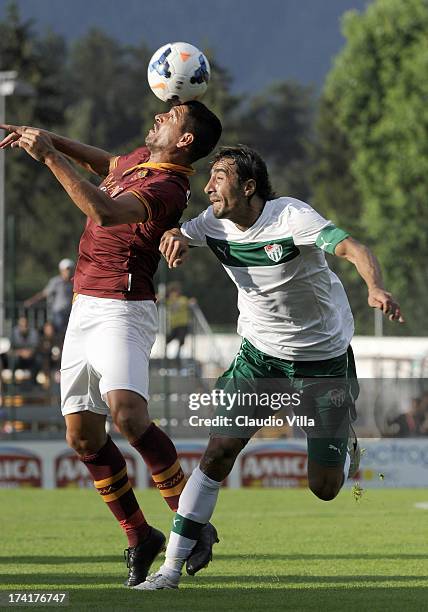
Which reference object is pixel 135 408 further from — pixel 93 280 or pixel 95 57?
pixel 95 57

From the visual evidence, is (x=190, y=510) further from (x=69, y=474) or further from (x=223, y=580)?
(x=69, y=474)

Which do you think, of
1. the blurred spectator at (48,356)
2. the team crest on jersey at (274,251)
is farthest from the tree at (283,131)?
the team crest on jersey at (274,251)

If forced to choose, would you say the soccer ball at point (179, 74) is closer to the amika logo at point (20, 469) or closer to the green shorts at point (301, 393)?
the green shorts at point (301, 393)

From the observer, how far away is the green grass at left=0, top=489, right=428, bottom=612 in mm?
7367

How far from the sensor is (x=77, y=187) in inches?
282

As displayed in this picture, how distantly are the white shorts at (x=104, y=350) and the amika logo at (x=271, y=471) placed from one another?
11484 mm

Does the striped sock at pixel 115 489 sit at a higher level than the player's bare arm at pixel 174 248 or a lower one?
lower

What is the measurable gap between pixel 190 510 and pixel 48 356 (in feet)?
44.1

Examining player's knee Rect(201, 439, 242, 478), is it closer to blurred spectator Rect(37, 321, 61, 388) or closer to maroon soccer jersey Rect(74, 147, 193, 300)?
maroon soccer jersey Rect(74, 147, 193, 300)

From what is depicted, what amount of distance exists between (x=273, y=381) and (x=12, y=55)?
67.3 meters

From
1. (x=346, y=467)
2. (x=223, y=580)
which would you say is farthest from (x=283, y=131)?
(x=223, y=580)

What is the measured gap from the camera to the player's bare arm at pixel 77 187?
282 inches

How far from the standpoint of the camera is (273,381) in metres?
8.15

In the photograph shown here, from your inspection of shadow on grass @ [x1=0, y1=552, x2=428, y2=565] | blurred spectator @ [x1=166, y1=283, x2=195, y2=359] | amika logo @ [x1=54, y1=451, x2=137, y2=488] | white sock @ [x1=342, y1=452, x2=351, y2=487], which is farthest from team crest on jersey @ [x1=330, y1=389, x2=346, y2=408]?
blurred spectator @ [x1=166, y1=283, x2=195, y2=359]
